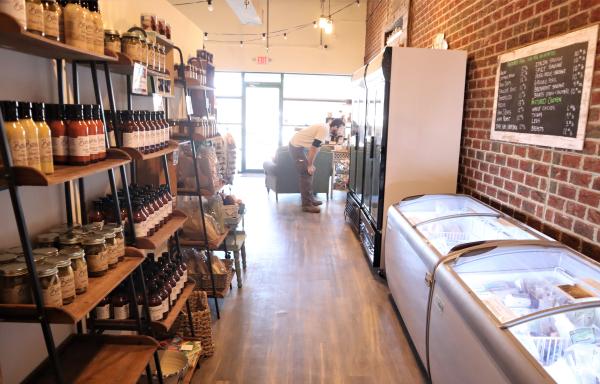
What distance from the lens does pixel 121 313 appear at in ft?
6.70

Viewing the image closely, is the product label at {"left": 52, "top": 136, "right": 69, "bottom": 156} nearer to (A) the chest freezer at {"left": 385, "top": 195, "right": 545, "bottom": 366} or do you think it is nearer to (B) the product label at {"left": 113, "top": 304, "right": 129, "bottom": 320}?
(B) the product label at {"left": 113, "top": 304, "right": 129, "bottom": 320}

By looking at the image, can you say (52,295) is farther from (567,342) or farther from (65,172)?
(567,342)

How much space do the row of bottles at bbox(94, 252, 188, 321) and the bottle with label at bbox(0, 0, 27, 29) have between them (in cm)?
124

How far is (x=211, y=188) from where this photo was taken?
3195 millimetres

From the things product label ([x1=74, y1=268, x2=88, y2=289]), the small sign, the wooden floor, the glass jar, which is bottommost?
the wooden floor

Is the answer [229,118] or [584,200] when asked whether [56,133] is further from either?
[229,118]

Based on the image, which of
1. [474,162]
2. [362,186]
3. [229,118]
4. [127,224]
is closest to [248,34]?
[229,118]

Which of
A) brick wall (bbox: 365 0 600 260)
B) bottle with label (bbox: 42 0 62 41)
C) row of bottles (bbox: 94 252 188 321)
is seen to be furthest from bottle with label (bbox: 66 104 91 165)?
brick wall (bbox: 365 0 600 260)

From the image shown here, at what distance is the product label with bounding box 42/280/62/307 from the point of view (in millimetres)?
1333

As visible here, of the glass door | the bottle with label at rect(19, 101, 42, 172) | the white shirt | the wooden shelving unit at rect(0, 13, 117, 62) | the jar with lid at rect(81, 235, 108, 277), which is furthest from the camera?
the glass door

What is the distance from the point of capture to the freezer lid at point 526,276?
169 cm

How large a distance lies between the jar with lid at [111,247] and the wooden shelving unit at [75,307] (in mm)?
36

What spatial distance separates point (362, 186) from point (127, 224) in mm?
3180

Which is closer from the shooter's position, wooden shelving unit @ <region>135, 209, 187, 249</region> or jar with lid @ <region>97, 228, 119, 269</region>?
jar with lid @ <region>97, 228, 119, 269</region>
